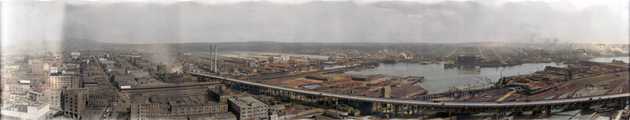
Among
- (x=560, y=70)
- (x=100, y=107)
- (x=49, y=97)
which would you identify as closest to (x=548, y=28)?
(x=560, y=70)

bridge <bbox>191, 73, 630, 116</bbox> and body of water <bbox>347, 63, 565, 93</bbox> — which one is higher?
body of water <bbox>347, 63, 565, 93</bbox>

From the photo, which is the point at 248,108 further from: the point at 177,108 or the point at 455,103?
the point at 455,103

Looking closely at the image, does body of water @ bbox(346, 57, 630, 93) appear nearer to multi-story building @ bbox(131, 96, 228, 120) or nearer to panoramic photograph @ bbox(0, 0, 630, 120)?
panoramic photograph @ bbox(0, 0, 630, 120)

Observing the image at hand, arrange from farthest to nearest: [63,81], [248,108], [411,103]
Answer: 1. [411,103]
2. [248,108]
3. [63,81]

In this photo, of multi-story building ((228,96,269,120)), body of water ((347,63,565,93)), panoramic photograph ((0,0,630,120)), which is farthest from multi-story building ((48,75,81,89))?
body of water ((347,63,565,93))

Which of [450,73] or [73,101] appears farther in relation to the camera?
[450,73]

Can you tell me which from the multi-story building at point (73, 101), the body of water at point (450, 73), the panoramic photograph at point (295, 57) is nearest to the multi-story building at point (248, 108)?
the panoramic photograph at point (295, 57)

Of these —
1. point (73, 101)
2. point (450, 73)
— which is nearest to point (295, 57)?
point (450, 73)
